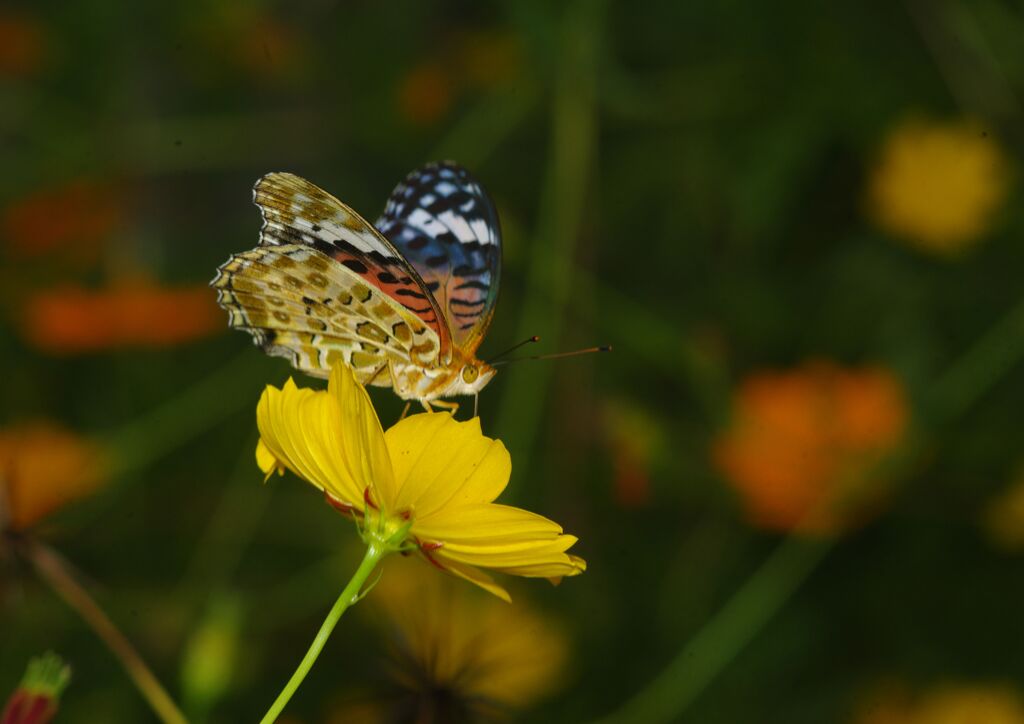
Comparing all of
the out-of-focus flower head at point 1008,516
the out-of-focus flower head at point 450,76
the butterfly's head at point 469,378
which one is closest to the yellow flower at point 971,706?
the out-of-focus flower head at point 1008,516

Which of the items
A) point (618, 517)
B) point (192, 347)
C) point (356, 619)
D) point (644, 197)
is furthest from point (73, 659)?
point (644, 197)

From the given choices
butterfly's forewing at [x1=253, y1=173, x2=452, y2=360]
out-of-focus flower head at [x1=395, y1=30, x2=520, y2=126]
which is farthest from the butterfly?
out-of-focus flower head at [x1=395, y1=30, x2=520, y2=126]

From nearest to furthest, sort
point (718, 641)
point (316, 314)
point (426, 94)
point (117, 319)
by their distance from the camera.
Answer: point (316, 314), point (718, 641), point (117, 319), point (426, 94)

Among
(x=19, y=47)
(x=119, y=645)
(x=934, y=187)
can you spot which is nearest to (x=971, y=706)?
(x=934, y=187)

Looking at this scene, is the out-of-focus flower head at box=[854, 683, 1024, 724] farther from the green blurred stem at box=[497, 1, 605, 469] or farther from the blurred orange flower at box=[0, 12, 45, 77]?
the blurred orange flower at box=[0, 12, 45, 77]

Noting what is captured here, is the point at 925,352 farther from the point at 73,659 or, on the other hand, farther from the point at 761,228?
the point at 73,659

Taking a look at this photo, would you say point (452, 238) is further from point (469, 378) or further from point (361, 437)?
point (361, 437)
